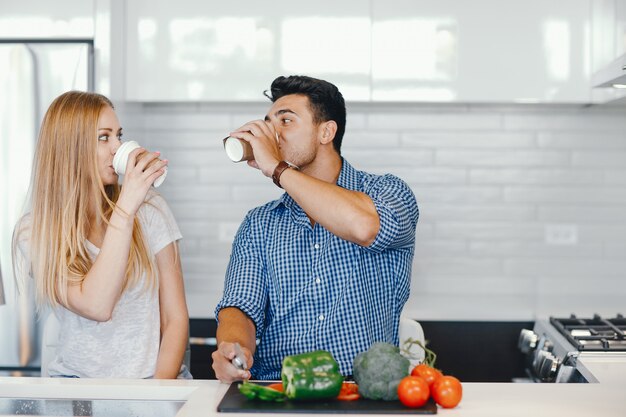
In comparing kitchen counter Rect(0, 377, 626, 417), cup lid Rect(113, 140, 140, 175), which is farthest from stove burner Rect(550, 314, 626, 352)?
cup lid Rect(113, 140, 140, 175)

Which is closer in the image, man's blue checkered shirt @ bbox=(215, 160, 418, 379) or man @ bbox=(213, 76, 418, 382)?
man @ bbox=(213, 76, 418, 382)

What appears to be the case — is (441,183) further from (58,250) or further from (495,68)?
(58,250)

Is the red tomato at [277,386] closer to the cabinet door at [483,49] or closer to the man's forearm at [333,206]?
the man's forearm at [333,206]

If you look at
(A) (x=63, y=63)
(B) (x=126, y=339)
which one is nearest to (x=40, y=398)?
(B) (x=126, y=339)

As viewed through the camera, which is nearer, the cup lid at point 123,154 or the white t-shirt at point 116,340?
the cup lid at point 123,154

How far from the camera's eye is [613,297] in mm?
3809

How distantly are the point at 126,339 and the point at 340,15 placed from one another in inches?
65.3

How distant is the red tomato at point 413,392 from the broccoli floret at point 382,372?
32mm

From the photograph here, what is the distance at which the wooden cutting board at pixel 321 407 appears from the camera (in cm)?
180

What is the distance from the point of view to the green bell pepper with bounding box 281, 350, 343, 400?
1.86 metres

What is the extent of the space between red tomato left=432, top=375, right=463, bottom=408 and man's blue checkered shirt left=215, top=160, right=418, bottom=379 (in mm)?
643

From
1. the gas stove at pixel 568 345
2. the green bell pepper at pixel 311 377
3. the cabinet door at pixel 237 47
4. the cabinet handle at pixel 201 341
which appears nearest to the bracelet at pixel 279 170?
the green bell pepper at pixel 311 377

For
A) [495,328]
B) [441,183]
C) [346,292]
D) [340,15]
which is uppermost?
[340,15]

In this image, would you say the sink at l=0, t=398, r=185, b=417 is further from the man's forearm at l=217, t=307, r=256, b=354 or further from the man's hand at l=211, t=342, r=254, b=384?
the man's forearm at l=217, t=307, r=256, b=354
